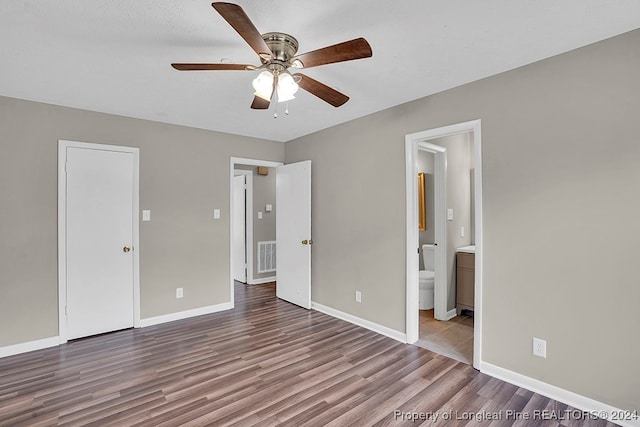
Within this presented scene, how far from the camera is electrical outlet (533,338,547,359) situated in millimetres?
2266

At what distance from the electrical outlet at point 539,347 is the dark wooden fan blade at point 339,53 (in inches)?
91.0

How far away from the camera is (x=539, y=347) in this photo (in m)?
2.29

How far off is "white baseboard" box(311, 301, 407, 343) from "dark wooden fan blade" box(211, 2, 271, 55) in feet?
9.43

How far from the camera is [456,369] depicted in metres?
2.63

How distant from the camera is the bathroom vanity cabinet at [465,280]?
3809 millimetres

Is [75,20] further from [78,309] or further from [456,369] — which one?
[456,369]

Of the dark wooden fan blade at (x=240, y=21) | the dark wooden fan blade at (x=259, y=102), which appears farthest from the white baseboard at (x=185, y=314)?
the dark wooden fan blade at (x=240, y=21)

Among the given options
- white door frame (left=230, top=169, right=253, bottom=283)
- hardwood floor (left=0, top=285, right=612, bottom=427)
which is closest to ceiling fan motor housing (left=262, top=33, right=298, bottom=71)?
hardwood floor (left=0, top=285, right=612, bottom=427)

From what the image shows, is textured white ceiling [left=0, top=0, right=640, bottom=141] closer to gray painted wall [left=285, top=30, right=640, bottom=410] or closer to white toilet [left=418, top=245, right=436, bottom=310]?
gray painted wall [left=285, top=30, right=640, bottom=410]

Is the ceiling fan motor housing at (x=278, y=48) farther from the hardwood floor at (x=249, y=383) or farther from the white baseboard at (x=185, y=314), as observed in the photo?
the white baseboard at (x=185, y=314)

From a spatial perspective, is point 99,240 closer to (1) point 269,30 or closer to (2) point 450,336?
(1) point 269,30

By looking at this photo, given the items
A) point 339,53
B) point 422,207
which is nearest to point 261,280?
point 422,207

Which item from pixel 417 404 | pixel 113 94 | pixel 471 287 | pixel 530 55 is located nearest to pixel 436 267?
pixel 471 287

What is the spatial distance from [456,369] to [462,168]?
255 cm
